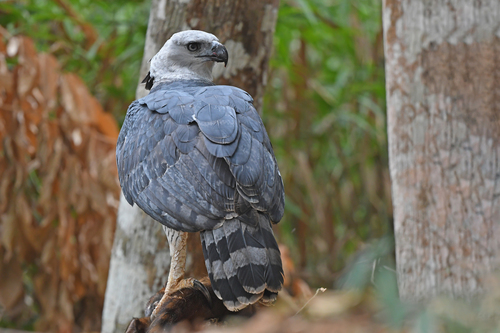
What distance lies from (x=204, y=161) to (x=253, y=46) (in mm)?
1059

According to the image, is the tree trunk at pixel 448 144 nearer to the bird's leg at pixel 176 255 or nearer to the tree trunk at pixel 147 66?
the tree trunk at pixel 147 66

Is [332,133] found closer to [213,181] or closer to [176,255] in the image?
[176,255]

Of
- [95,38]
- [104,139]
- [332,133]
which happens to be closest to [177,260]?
[104,139]

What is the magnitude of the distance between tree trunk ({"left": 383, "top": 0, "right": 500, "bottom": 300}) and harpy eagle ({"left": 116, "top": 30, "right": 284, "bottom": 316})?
0.94 m

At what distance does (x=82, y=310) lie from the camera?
13.0 ft

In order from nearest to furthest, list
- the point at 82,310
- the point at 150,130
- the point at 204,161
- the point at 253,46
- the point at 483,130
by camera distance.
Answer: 1. the point at 204,161
2. the point at 150,130
3. the point at 483,130
4. the point at 253,46
5. the point at 82,310

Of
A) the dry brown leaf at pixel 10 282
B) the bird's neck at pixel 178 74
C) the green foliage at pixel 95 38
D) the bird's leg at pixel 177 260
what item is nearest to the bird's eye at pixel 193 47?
the bird's neck at pixel 178 74

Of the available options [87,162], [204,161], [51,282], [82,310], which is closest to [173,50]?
[204,161]

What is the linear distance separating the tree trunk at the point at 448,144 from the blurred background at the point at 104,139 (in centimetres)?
148

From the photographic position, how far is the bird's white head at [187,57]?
2496 mm

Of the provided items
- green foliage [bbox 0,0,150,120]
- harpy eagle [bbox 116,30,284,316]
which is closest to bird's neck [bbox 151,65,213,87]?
harpy eagle [bbox 116,30,284,316]

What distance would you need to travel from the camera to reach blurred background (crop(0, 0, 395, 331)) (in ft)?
11.5

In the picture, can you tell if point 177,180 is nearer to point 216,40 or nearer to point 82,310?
point 216,40

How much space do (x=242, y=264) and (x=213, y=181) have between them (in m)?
0.35
